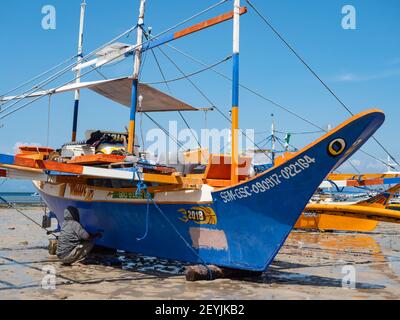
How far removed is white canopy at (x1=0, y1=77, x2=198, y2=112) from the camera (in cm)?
1187

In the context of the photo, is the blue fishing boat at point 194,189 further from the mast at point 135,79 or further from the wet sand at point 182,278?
the wet sand at point 182,278

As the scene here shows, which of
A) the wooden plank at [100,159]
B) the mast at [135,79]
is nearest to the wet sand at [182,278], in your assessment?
the wooden plank at [100,159]

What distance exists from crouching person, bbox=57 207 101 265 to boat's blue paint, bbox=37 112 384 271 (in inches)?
53.2

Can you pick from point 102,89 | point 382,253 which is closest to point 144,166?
point 102,89

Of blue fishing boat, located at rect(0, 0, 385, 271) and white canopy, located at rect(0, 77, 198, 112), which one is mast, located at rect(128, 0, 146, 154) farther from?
white canopy, located at rect(0, 77, 198, 112)

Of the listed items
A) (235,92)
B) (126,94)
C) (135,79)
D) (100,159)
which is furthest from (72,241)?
(235,92)

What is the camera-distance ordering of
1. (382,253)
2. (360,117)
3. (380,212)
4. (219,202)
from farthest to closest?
(382,253) → (380,212) → (219,202) → (360,117)

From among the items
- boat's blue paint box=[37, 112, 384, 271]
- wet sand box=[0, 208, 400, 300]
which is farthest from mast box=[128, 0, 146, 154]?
wet sand box=[0, 208, 400, 300]

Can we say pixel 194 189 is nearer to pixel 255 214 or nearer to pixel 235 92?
pixel 255 214

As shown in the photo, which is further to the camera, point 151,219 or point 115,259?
point 115,259

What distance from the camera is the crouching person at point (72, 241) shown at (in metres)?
10.8

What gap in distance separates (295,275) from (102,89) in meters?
7.57

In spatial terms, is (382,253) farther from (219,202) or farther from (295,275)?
(219,202)
